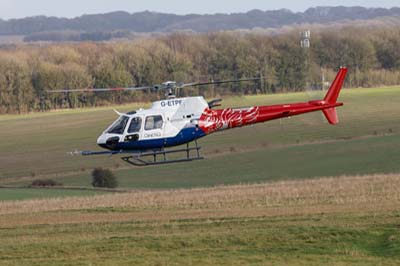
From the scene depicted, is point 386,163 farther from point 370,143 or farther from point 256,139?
point 256,139

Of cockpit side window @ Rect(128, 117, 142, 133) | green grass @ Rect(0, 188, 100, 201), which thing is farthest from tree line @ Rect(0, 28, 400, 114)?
cockpit side window @ Rect(128, 117, 142, 133)

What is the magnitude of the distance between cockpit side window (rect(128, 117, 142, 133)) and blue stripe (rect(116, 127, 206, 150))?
1.00 ft

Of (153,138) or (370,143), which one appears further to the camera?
(370,143)

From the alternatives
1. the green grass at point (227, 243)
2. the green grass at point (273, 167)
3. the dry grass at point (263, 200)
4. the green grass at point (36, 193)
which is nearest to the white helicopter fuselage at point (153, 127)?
the dry grass at point (263, 200)

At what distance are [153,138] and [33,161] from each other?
1288 inches

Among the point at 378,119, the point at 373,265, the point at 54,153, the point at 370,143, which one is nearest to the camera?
the point at 373,265

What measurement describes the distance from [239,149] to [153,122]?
32.2 metres

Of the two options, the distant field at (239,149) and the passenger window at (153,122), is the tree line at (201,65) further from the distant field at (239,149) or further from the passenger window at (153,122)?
the passenger window at (153,122)

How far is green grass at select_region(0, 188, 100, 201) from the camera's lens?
36787mm

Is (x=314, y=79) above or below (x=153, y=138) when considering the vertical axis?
below

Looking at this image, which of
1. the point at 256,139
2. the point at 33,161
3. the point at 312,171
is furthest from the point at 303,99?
the point at 312,171

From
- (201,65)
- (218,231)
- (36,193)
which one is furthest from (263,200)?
(201,65)

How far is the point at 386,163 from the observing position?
45.0m

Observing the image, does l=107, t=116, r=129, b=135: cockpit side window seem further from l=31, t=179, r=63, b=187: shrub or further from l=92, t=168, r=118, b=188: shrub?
l=31, t=179, r=63, b=187: shrub
